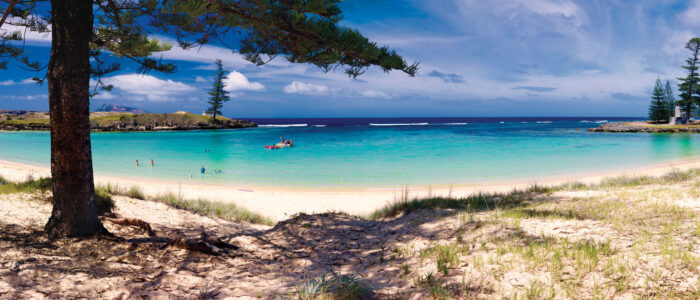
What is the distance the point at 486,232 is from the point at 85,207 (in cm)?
502

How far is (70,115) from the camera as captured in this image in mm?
4016

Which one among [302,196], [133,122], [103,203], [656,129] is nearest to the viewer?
[103,203]

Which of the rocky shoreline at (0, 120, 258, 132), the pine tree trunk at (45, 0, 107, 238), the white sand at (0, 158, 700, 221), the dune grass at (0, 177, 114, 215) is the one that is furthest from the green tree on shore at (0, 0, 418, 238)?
the rocky shoreline at (0, 120, 258, 132)

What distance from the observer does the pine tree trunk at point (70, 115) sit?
4.00 metres

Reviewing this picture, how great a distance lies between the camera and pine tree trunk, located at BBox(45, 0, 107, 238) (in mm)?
3996

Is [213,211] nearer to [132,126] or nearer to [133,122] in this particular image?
[132,126]

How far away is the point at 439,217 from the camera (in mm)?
5391

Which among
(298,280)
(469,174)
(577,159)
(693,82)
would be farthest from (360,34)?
(693,82)

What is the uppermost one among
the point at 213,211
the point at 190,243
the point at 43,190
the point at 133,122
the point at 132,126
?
the point at 133,122

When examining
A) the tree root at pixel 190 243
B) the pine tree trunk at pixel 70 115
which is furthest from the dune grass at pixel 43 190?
the pine tree trunk at pixel 70 115

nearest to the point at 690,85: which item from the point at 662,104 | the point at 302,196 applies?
the point at 662,104

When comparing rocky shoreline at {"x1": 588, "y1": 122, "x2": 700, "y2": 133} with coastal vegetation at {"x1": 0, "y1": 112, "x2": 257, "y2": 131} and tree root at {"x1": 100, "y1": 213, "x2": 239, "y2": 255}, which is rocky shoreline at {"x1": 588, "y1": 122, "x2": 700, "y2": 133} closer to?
tree root at {"x1": 100, "y1": 213, "x2": 239, "y2": 255}

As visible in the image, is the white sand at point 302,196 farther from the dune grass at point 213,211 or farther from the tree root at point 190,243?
the tree root at point 190,243

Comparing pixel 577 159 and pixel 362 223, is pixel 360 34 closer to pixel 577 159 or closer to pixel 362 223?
pixel 362 223
